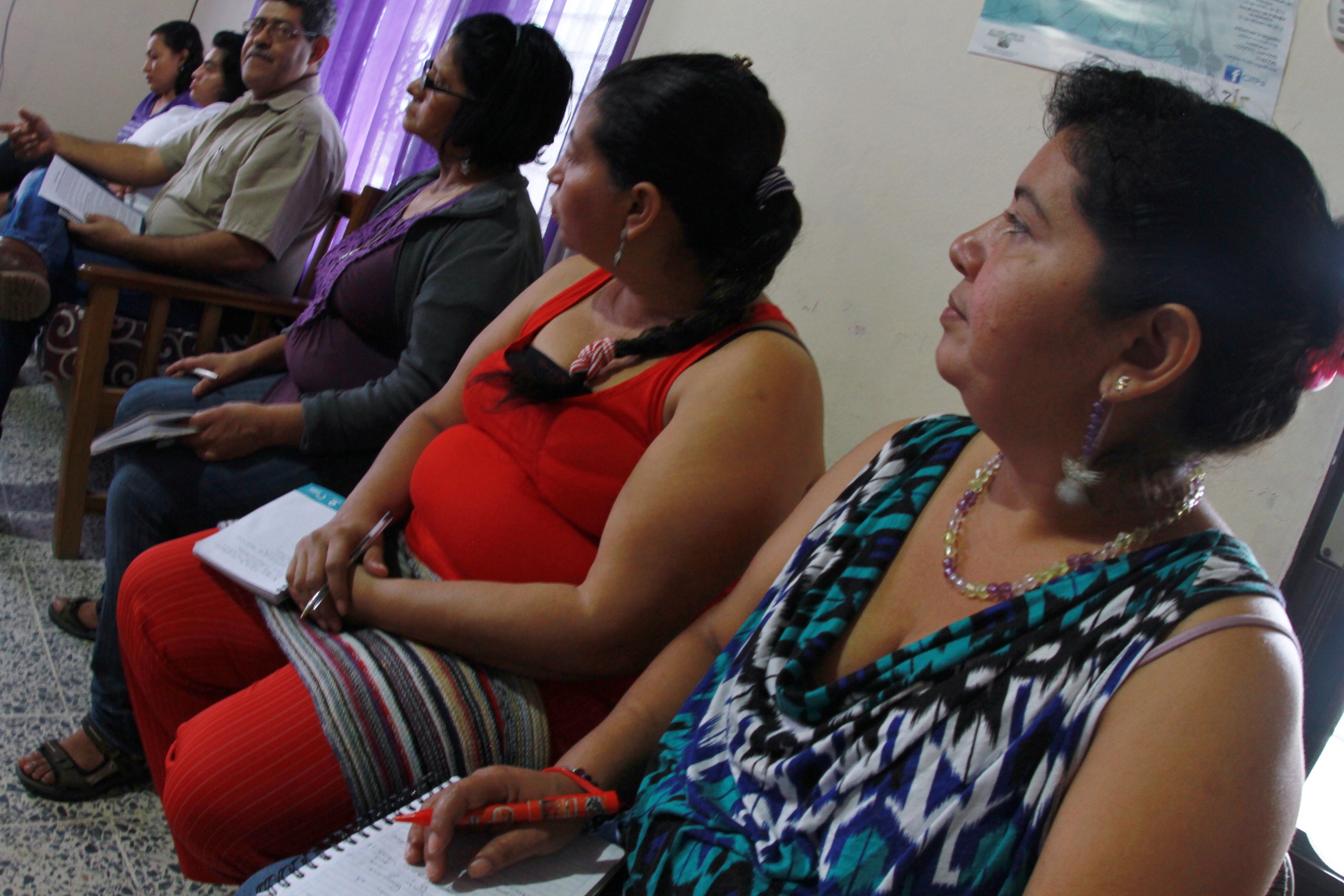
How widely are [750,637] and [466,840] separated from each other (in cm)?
33

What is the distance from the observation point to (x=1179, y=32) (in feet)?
4.49

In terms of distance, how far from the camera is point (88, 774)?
1.37 meters

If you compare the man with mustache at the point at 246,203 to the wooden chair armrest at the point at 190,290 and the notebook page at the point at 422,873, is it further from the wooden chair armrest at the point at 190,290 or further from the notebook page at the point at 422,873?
the notebook page at the point at 422,873

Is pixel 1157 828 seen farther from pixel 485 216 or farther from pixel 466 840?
pixel 485 216

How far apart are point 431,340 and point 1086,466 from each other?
1145 millimetres

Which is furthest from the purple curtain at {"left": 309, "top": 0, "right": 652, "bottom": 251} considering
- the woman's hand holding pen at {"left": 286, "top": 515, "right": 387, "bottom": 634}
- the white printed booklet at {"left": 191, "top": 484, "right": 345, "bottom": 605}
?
the woman's hand holding pen at {"left": 286, "top": 515, "right": 387, "bottom": 634}

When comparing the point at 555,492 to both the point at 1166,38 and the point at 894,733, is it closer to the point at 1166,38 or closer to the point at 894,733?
the point at 894,733

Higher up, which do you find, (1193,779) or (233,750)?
(1193,779)

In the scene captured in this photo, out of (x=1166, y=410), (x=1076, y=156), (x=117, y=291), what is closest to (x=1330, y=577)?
(x=1166, y=410)

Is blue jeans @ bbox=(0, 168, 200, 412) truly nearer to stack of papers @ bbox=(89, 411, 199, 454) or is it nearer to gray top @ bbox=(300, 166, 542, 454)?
stack of papers @ bbox=(89, 411, 199, 454)

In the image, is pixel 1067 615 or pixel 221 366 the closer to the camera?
pixel 1067 615

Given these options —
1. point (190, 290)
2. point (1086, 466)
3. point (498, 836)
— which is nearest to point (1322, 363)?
point (1086, 466)

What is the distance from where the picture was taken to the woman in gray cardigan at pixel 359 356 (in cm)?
149

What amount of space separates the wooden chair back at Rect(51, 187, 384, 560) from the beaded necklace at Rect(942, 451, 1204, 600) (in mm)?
1681
